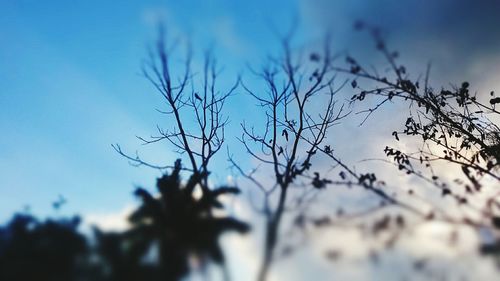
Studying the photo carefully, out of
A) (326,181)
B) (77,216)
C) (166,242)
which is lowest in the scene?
(166,242)

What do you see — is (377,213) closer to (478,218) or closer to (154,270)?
(478,218)

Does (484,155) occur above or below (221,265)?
above

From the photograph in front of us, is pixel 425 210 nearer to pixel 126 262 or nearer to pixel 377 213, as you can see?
pixel 377 213

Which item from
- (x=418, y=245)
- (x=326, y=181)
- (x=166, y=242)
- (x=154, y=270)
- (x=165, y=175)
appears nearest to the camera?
(x=154, y=270)

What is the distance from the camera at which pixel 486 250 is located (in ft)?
22.8

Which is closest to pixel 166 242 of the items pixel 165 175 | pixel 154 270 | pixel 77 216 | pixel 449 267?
pixel 154 270

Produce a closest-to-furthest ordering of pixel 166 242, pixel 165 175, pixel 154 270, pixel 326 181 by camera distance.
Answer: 1. pixel 154 270
2. pixel 166 242
3. pixel 326 181
4. pixel 165 175

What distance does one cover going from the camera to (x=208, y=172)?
41.1 feet

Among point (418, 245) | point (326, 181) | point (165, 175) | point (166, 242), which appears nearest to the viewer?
point (418, 245)

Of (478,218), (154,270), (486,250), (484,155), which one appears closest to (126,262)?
(154,270)

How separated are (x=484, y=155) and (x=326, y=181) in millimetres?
6569

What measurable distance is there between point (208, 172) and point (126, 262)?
596 centimetres

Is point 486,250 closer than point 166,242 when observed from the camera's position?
Yes

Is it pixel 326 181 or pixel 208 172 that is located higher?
pixel 208 172
